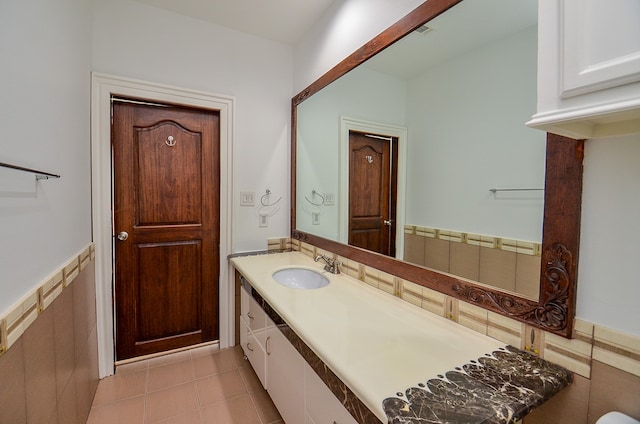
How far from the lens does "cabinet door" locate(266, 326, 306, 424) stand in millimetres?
1230

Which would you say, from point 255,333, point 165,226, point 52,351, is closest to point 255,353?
point 255,333

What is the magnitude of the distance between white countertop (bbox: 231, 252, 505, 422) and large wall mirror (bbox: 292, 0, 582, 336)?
6.0 inches

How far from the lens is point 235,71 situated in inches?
91.1

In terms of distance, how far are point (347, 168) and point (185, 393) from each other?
5.98ft

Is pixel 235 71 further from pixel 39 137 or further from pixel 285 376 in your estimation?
pixel 285 376

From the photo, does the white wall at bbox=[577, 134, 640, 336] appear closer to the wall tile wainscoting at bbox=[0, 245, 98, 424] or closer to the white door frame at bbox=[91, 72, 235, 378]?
the wall tile wainscoting at bbox=[0, 245, 98, 424]

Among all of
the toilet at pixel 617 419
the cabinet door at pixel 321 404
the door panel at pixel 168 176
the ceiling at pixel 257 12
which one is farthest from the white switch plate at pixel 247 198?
the toilet at pixel 617 419

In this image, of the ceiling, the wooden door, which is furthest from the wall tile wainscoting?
the ceiling

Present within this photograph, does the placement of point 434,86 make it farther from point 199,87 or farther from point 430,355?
point 199,87

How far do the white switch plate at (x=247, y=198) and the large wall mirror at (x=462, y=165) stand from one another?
892 mm

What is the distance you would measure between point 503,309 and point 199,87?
2366 mm

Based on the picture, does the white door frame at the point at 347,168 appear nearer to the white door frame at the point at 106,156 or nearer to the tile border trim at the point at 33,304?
the white door frame at the point at 106,156

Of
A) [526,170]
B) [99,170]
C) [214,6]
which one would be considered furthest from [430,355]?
[214,6]

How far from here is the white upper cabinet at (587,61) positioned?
506 mm
